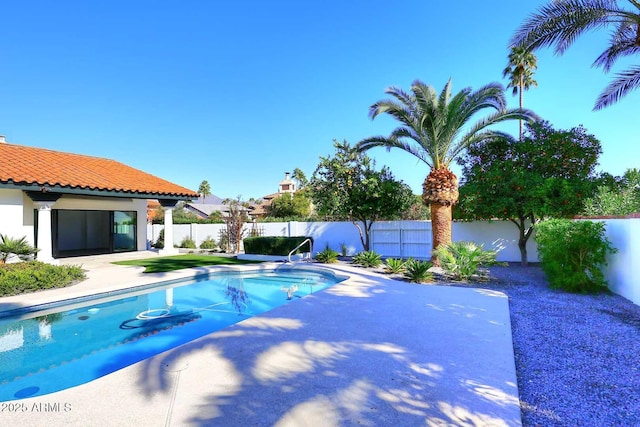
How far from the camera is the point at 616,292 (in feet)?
28.3

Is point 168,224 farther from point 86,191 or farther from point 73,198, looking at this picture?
point 86,191

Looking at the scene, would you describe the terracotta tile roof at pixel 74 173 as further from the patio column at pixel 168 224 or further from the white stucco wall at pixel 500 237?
the white stucco wall at pixel 500 237

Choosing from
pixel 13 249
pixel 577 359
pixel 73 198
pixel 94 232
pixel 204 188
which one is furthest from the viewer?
pixel 204 188

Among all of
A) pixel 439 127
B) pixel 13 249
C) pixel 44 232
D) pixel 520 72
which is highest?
pixel 520 72

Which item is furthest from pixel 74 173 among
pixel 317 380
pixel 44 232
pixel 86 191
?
pixel 317 380

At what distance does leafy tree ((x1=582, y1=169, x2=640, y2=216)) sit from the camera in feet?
34.5

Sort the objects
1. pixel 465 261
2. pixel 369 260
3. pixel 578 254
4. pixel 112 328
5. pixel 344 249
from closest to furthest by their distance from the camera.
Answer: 1. pixel 112 328
2. pixel 578 254
3. pixel 465 261
4. pixel 369 260
5. pixel 344 249

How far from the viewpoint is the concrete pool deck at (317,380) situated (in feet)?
10.2

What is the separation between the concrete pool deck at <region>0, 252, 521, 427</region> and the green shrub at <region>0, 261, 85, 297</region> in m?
7.50

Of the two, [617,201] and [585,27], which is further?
[617,201]

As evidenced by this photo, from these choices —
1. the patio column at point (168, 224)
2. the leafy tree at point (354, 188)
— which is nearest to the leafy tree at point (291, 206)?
the patio column at point (168, 224)

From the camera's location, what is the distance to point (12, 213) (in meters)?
12.9

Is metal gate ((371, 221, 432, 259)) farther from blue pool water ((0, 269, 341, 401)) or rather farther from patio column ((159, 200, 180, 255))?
patio column ((159, 200, 180, 255))

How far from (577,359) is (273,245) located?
15060 millimetres
